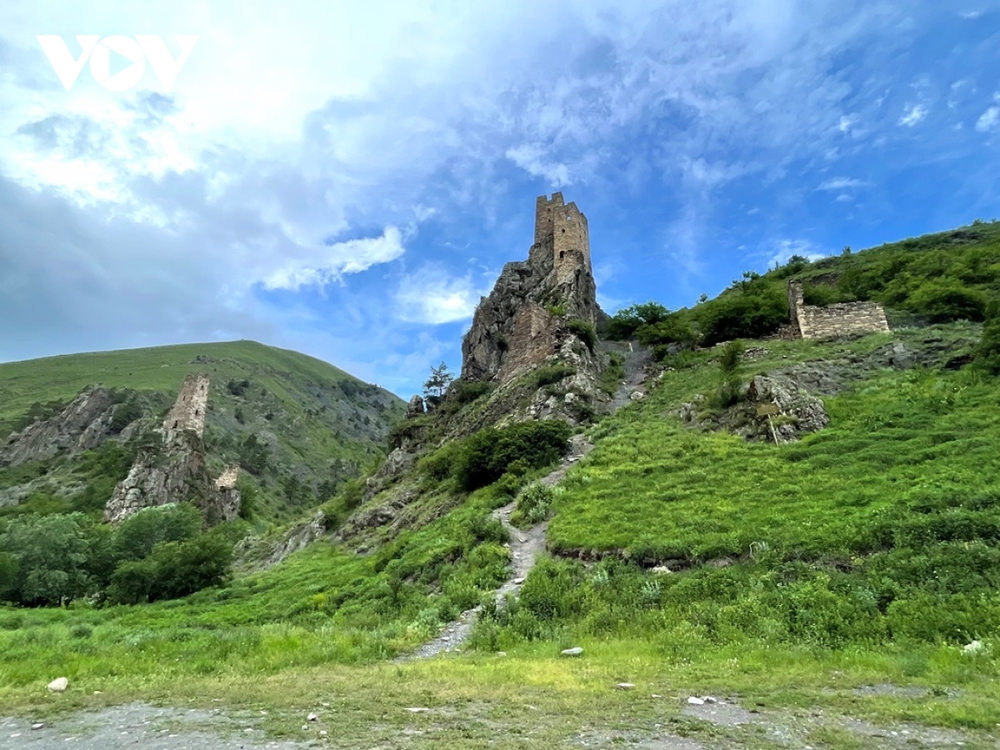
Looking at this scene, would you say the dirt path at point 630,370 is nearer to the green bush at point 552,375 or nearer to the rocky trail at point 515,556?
the rocky trail at point 515,556

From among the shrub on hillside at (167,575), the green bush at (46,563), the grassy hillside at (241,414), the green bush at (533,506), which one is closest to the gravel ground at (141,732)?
the green bush at (533,506)

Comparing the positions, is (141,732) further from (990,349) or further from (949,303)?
(949,303)

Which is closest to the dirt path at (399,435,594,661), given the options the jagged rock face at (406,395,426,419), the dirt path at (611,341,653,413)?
the dirt path at (611,341,653,413)

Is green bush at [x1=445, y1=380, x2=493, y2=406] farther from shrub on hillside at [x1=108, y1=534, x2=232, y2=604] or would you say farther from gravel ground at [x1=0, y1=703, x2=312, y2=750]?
gravel ground at [x1=0, y1=703, x2=312, y2=750]

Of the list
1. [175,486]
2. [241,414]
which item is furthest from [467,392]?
[241,414]

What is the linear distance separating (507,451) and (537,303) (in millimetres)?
26859

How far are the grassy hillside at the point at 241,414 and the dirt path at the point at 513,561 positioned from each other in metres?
54.2

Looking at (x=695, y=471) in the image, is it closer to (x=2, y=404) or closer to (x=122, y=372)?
(x=2, y=404)

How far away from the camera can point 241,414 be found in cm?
13075

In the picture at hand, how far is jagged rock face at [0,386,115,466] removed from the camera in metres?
87.6

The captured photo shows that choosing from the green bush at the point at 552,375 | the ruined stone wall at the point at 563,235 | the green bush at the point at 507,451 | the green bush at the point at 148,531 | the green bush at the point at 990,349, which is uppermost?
the ruined stone wall at the point at 563,235

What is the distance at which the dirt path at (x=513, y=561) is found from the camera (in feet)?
38.2

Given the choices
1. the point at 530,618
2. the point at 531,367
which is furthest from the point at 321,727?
the point at 531,367

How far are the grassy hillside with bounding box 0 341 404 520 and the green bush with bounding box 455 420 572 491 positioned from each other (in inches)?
1960
